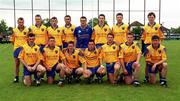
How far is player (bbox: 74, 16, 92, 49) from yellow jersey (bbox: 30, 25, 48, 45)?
0.84 metres

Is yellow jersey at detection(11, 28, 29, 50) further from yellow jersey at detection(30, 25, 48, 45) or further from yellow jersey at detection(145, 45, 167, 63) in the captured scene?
yellow jersey at detection(145, 45, 167, 63)

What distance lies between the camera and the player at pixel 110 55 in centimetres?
1066

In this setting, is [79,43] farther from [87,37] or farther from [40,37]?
[40,37]

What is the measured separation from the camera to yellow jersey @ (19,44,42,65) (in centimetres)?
1067

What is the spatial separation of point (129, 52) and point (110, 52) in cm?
52

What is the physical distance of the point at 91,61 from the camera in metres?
10.8

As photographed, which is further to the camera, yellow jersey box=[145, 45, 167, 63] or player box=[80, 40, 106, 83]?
player box=[80, 40, 106, 83]

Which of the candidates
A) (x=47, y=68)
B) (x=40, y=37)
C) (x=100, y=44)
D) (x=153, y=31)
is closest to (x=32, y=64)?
(x=47, y=68)

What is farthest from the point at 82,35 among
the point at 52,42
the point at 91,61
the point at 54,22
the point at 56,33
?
the point at 52,42

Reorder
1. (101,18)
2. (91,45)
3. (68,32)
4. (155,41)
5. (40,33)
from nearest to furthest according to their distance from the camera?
(155,41), (91,45), (101,18), (40,33), (68,32)

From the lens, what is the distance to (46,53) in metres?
10.8

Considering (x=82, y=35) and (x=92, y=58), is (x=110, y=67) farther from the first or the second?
(x=82, y=35)

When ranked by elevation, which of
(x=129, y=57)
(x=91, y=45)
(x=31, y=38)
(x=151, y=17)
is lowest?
(x=129, y=57)

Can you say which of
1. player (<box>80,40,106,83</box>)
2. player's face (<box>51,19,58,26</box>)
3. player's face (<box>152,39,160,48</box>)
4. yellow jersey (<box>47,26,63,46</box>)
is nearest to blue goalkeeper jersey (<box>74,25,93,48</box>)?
yellow jersey (<box>47,26,63,46</box>)
